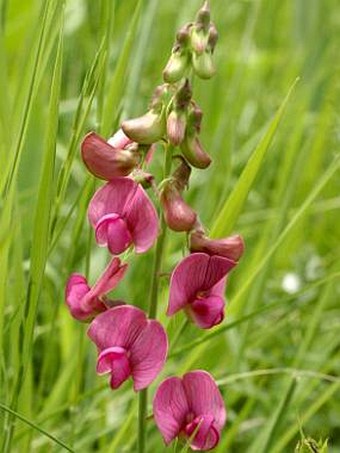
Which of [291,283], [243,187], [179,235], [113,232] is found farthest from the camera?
[291,283]

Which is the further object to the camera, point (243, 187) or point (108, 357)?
point (243, 187)

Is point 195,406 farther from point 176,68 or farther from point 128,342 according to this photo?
point 176,68

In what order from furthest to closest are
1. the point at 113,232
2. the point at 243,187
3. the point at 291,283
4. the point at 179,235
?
1. the point at 291,283
2. the point at 179,235
3. the point at 243,187
4. the point at 113,232

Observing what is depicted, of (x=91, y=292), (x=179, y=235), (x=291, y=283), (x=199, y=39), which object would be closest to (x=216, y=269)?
(x=91, y=292)

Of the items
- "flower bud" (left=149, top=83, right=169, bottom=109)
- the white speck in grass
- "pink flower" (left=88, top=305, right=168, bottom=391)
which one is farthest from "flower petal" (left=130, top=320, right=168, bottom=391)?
the white speck in grass

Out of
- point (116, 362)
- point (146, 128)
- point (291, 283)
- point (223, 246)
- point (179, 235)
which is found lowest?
point (291, 283)

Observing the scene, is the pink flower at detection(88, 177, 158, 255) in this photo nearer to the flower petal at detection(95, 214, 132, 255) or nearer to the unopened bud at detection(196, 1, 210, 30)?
the flower petal at detection(95, 214, 132, 255)

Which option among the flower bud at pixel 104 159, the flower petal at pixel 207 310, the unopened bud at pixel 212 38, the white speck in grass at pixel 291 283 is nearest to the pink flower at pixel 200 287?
the flower petal at pixel 207 310
